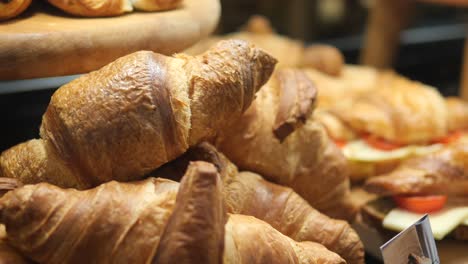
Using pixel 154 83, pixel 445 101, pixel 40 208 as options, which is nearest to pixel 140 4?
pixel 154 83

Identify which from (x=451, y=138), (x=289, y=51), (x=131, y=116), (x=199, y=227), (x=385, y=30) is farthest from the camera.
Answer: (x=385, y=30)

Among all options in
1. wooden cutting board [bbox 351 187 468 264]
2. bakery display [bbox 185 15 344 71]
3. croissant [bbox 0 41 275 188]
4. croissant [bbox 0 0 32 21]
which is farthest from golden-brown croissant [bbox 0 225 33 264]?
bakery display [bbox 185 15 344 71]

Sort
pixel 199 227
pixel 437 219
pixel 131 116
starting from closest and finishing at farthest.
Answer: pixel 199 227, pixel 131 116, pixel 437 219

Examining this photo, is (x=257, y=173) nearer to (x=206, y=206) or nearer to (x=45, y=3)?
(x=206, y=206)

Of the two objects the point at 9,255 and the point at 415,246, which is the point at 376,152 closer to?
the point at 415,246

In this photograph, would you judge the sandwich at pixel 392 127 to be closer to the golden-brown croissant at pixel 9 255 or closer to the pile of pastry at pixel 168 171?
the pile of pastry at pixel 168 171

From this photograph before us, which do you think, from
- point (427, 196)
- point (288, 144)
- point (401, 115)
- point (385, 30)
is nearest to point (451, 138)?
point (401, 115)
